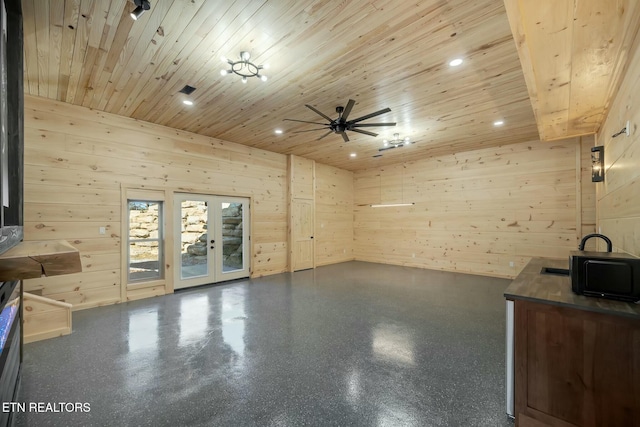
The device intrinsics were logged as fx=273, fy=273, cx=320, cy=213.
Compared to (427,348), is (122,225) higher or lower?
higher

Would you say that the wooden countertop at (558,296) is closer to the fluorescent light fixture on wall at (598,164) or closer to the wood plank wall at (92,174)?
the fluorescent light fixture on wall at (598,164)

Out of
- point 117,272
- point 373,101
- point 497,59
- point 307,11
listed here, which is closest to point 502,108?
point 497,59

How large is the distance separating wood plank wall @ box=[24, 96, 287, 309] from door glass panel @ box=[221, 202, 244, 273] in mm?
612

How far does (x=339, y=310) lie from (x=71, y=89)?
496 cm

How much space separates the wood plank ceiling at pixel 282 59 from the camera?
240 cm

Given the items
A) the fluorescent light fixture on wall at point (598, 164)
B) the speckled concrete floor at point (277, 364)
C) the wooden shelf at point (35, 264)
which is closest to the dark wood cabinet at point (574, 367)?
the speckled concrete floor at point (277, 364)

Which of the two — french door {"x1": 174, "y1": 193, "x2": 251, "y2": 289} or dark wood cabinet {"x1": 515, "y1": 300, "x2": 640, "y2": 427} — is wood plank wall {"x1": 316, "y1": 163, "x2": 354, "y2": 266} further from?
dark wood cabinet {"x1": 515, "y1": 300, "x2": 640, "y2": 427}

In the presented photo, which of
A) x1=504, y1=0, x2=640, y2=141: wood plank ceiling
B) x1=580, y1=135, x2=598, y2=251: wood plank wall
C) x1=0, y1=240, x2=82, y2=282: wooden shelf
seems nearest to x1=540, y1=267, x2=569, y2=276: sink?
x1=504, y1=0, x2=640, y2=141: wood plank ceiling

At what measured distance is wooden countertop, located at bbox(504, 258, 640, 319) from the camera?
1.40 meters

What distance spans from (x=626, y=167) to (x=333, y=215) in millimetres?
6971

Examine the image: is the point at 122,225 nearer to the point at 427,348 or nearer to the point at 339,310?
the point at 339,310

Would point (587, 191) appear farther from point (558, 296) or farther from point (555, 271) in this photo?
point (558, 296)

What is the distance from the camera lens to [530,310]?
1.64 m

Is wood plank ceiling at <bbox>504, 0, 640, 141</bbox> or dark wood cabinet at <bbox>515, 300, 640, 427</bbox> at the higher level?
wood plank ceiling at <bbox>504, 0, 640, 141</bbox>
